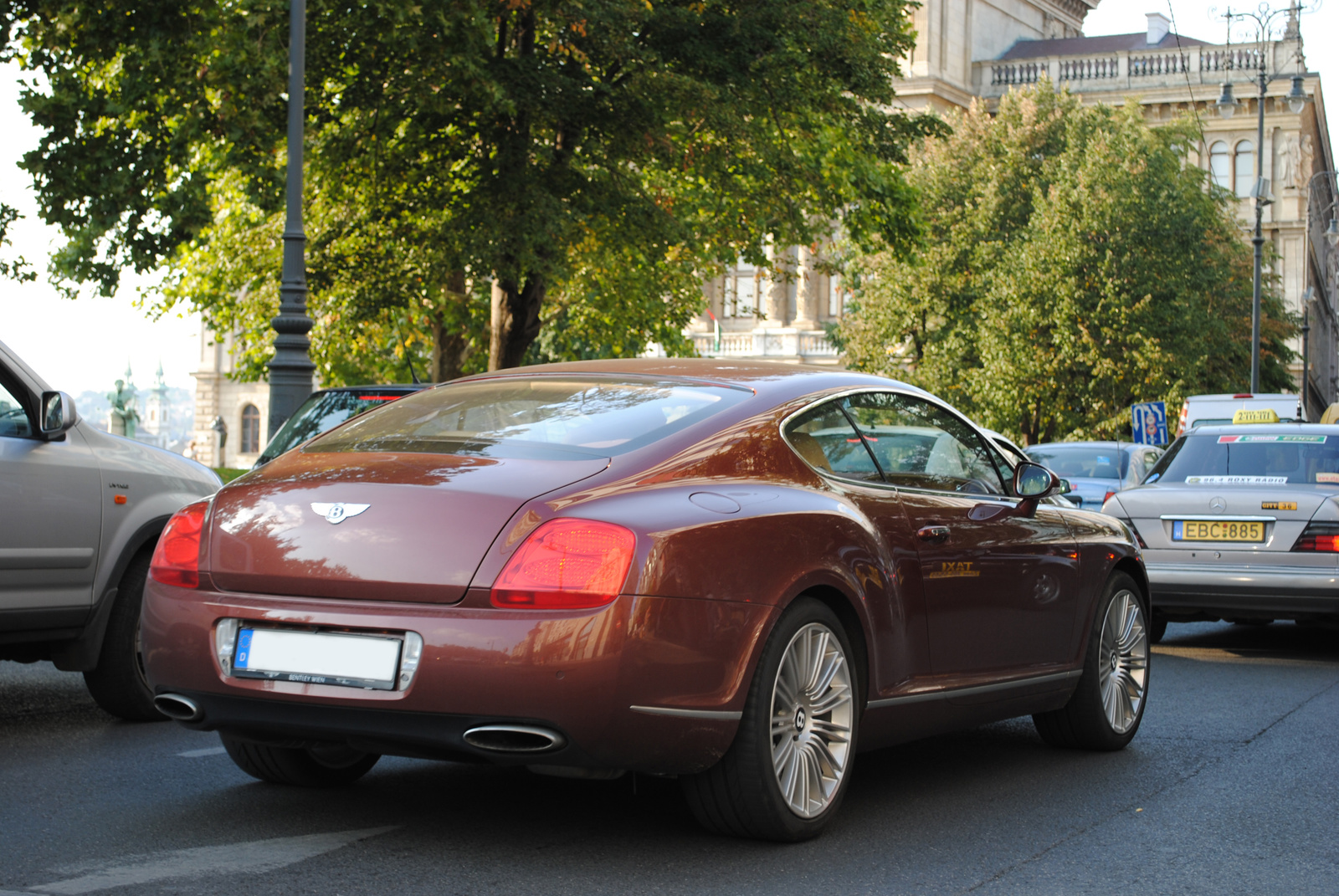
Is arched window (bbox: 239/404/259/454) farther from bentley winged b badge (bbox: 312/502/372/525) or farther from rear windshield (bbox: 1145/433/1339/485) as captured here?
bentley winged b badge (bbox: 312/502/372/525)

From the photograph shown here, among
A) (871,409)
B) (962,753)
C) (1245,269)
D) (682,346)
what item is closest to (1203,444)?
(962,753)

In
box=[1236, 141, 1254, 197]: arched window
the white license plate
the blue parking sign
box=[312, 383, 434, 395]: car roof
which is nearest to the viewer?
the white license plate

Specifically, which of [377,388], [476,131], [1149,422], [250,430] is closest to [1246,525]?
[377,388]

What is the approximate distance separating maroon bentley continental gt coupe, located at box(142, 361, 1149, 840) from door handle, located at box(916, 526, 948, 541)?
1cm

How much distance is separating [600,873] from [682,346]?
31369 mm

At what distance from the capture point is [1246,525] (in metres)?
10.7

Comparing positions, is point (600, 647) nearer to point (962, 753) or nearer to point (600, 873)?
point (600, 873)

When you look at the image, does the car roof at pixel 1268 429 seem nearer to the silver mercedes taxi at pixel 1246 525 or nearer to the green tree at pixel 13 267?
the silver mercedes taxi at pixel 1246 525

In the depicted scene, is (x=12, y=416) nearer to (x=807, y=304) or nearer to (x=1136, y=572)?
(x=1136, y=572)

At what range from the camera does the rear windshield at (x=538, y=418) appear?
483 centimetres

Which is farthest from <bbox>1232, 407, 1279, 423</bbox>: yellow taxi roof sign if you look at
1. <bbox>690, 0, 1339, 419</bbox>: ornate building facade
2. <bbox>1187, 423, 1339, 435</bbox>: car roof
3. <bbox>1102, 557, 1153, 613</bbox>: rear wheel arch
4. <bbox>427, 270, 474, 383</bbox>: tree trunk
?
<bbox>690, 0, 1339, 419</bbox>: ornate building facade

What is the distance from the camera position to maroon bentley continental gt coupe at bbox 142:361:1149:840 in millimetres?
4258

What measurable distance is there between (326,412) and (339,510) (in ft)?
21.8

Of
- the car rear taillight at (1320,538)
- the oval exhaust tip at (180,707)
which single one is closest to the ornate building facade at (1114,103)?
the car rear taillight at (1320,538)
